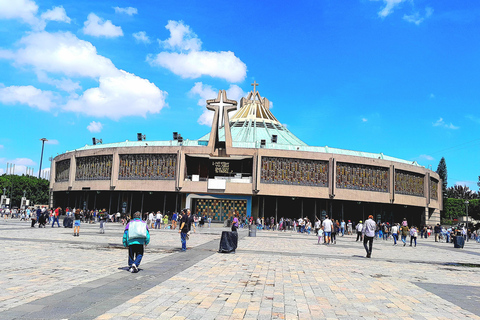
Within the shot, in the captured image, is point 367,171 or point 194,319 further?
point 367,171

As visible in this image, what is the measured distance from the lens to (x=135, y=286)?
25.0ft

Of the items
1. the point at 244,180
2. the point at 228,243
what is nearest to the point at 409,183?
the point at 244,180

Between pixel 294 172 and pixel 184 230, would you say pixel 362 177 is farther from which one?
pixel 184 230

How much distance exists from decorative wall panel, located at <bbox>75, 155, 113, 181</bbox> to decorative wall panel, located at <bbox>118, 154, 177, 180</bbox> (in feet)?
6.00

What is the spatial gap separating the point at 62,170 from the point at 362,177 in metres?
40.1

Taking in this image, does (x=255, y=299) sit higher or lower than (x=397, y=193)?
lower

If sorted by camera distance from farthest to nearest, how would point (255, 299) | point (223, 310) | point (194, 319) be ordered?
point (255, 299)
point (223, 310)
point (194, 319)

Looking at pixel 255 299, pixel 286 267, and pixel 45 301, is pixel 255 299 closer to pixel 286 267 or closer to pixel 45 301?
pixel 45 301

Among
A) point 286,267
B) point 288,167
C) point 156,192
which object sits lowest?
point 286,267

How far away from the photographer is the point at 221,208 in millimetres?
45312

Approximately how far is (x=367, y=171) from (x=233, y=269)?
129 ft

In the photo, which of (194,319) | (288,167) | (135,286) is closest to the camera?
(194,319)

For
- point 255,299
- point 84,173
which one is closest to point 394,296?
point 255,299

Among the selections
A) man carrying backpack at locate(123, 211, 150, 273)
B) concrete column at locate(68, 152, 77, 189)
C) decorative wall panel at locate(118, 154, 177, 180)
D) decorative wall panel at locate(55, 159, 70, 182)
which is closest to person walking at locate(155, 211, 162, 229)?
decorative wall panel at locate(118, 154, 177, 180)
